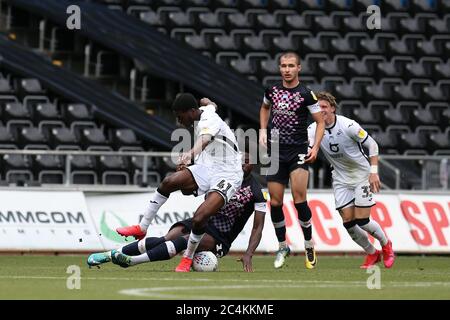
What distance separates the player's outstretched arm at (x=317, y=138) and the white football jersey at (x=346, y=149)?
44cm

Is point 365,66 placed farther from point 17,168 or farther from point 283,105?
point 283,105

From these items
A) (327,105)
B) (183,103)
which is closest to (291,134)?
(327,105)

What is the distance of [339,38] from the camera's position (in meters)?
29.4

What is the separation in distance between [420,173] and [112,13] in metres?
8.58

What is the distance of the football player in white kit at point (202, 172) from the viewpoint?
43.5 ft

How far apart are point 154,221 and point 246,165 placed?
594 cm

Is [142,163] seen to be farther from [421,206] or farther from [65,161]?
[421,206]

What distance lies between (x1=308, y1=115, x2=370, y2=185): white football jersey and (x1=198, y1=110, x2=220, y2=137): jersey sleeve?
1.90 m

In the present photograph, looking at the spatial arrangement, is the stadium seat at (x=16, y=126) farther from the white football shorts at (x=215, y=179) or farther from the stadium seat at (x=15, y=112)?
the white football shorts at (x=215, y=179)

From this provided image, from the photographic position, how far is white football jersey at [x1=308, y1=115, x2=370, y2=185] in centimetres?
1534

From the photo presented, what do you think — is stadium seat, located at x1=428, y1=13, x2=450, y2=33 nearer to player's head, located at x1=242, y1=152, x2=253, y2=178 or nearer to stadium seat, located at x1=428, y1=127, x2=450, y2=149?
stadium seat, located at x1=428, y1=127, x2=450, y2=149

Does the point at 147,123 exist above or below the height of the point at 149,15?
below

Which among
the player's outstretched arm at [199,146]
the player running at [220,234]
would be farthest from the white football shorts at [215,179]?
the player running at [220,234]
